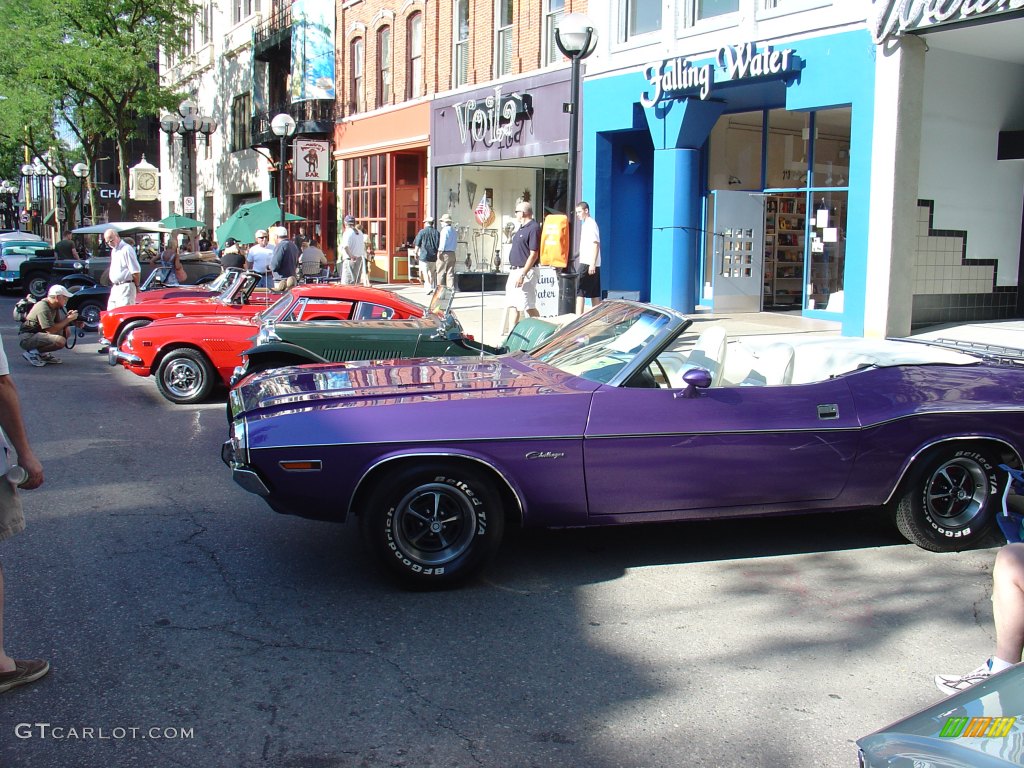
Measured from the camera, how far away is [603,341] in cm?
574

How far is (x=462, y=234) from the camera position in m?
25.3

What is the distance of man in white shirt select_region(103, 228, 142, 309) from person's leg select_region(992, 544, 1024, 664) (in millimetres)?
13239

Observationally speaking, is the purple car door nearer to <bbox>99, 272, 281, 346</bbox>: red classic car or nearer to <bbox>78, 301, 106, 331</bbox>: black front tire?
<bbox>99, 272, 281, 346</bbox>: red classic car

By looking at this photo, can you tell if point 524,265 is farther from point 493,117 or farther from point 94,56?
point 94,56

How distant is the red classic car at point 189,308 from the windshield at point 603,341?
5.87 metres

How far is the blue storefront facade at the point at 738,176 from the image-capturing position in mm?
14336

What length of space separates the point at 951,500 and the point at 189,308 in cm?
853

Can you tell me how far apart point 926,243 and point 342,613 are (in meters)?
12.2

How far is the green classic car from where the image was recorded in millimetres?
9141

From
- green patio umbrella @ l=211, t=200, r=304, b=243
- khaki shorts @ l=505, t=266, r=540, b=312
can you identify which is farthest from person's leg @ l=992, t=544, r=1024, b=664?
green patio umbrella @ l=211, t=200, r=304, b=243

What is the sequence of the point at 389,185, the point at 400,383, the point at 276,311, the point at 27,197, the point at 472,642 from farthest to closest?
1. the point at 27,197
2. the point at 389,185
3. the point at 276,311
4. the point at 400,383
5. the point at 472,642

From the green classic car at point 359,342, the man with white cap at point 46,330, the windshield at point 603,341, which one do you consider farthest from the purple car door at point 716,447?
the man with white cap at point 46,330

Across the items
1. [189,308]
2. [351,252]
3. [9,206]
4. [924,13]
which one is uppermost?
[9,206]

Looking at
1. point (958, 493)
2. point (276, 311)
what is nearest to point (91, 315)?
point (276, 311)
